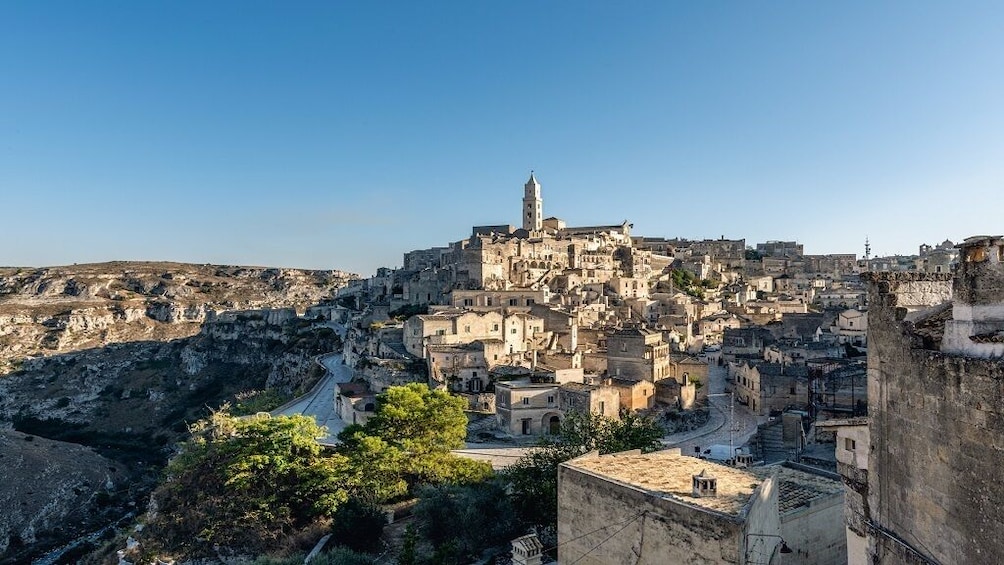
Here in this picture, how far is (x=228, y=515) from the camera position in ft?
89.9

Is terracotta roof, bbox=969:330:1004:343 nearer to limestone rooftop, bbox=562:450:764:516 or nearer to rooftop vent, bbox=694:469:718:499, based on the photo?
limestone rooftop, bbox=562:450:764:516

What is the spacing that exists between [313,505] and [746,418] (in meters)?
28.0

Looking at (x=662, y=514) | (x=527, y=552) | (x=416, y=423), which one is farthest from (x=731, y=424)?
(x=662, y=514)

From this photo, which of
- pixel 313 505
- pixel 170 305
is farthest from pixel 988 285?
pixel 170 305

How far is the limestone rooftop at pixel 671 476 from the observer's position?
11372 millimetres

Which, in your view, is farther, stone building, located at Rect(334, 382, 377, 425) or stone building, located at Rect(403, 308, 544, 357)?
stone building, located at Rect(403, 308, 544, 357)

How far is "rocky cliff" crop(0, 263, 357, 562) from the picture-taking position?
173 feet

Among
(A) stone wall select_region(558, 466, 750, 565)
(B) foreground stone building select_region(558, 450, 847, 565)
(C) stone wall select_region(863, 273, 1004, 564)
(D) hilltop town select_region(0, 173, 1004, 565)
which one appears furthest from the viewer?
(B) foreground stone building select_region(558, 450, 847, 565)

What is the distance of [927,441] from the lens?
25.1ft

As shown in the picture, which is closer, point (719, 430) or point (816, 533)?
point (816, 533)

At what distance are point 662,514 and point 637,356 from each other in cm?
3105

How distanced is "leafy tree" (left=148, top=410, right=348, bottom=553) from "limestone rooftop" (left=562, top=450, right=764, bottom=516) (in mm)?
14812

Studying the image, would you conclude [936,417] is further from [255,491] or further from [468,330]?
[468,330]

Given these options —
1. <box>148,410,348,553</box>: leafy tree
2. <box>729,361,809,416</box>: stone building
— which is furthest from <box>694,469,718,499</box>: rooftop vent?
<box>729,361,809,416</box>: stone building
